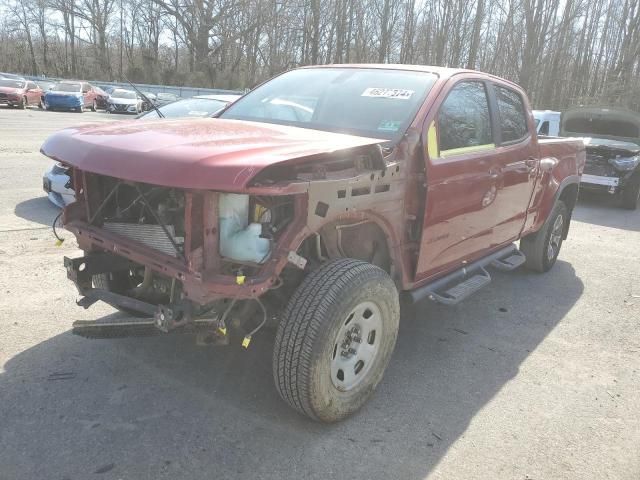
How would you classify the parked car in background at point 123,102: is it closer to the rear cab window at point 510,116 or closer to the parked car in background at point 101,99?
the parked car in background at point 101,99

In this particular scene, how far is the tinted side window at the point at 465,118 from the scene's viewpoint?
12.2 feet

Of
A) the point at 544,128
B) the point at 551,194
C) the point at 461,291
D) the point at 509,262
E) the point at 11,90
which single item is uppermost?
the point at 544,128

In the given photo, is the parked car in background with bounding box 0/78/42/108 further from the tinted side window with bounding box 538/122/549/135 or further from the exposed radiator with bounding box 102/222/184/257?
the exposed radiator with bounding box 102/222/184/257

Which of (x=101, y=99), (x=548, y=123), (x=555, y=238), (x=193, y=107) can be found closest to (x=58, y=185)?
(x=193, y=107)

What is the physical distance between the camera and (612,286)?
589 centimetres

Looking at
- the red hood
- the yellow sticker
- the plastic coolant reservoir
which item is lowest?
the red hood

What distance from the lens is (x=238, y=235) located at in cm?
263

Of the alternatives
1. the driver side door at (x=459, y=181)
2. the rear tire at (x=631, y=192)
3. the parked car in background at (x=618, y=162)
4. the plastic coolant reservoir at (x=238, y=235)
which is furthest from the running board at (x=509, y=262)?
the rear tire at (x=631, y=192)

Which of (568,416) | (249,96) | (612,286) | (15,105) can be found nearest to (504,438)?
(568,416)

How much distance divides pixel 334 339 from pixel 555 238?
440 cm

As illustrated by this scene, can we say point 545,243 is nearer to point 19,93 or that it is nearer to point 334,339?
point 334,339

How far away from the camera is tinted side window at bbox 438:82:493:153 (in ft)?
12.2

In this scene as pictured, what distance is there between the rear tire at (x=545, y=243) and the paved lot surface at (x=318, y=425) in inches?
41.2

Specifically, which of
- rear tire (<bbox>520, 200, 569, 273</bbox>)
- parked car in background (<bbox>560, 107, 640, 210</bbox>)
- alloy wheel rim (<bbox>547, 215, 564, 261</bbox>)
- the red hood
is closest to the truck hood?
rear tire (<bbox>520, 200, 569, 273</bbox>)
